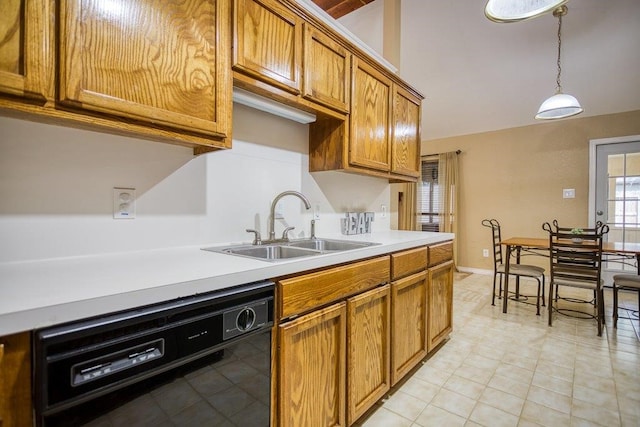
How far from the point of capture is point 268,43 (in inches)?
54.4

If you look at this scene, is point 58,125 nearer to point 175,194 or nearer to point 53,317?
point 175,194

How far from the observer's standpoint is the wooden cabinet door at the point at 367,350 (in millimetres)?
1405

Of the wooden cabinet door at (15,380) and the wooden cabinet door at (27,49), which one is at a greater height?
the wooden cabinet door at (27,49)

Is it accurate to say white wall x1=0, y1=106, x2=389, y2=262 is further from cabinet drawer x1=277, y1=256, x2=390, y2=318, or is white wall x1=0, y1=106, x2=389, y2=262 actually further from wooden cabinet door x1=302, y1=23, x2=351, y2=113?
cabinet drawer x1=277, y1=256, x2=390, y2=318

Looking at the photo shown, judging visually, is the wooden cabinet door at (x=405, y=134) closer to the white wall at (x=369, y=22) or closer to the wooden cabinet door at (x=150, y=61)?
the white wall at (x=369, y=22)

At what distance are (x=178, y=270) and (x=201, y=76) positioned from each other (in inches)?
29.2

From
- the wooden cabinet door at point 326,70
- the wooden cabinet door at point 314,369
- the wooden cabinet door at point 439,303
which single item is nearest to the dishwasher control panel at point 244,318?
the wooden cabinet door at point 314,369

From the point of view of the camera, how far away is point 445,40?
3.60m

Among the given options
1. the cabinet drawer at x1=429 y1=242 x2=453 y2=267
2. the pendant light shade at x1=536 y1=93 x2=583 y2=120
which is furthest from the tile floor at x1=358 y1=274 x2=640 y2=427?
the pendant light shade at x1=536 y1=93 x2=583 y2=120

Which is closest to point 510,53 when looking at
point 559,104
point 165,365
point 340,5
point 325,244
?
point 559,104

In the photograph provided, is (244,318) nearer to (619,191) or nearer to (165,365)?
(165,365)

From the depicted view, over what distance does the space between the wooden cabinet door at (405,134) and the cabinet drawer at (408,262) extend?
27.3 inches

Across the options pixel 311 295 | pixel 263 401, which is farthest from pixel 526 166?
pixel 263 401

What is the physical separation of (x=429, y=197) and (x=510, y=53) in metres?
2.61
